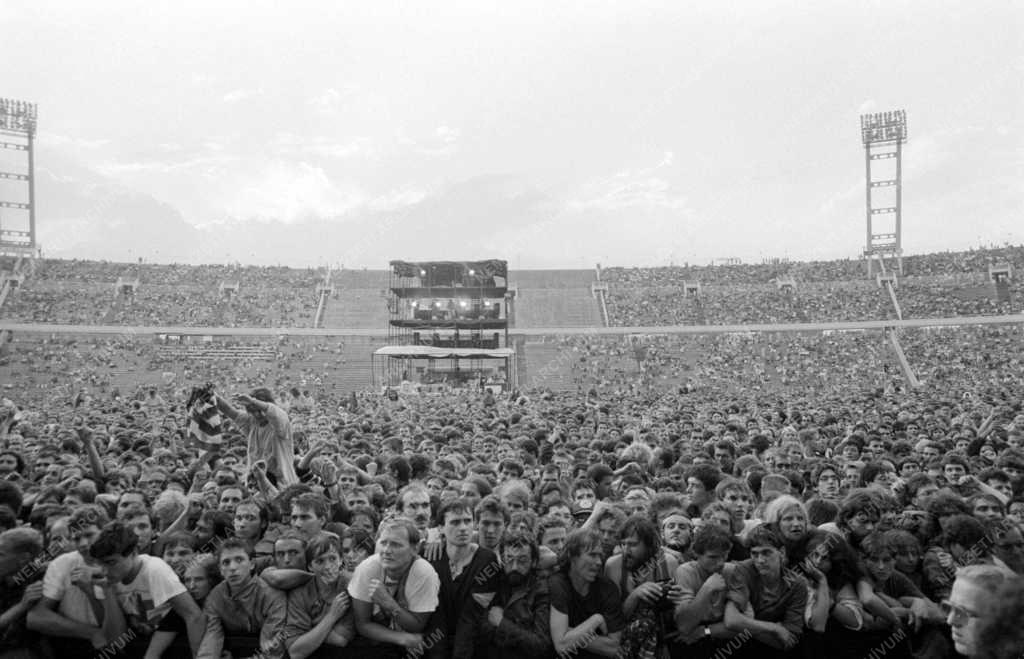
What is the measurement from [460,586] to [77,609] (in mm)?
2214

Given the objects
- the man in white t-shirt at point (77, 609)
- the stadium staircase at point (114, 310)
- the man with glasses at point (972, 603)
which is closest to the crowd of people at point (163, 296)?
the stadium staircase at point (114, 310)

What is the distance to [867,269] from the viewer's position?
5672 centimetres

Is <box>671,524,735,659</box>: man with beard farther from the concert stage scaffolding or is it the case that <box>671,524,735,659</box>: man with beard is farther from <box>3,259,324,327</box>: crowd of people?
<box>3,259,324,327</box>: crowd of people

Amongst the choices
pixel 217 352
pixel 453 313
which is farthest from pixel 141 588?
pixel 217 352

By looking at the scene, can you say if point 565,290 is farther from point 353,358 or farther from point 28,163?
point 28,163

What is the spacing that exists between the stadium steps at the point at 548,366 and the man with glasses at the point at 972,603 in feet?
130

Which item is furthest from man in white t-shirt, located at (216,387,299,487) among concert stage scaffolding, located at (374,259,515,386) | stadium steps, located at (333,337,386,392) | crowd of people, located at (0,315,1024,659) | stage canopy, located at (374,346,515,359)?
stadium steps, located at (333,337,386,392)

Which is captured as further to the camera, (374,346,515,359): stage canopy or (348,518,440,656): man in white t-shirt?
(374,346,515,359): stage canopy

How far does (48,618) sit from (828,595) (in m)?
4.53

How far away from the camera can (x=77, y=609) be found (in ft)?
14.3

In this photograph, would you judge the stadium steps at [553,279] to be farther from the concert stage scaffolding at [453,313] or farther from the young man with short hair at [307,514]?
the young man with short hair at [307,514]

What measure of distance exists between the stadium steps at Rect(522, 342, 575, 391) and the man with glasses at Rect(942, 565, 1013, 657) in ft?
130

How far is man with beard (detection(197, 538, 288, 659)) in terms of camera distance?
4.34 meters

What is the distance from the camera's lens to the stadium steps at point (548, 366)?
45.0 m
